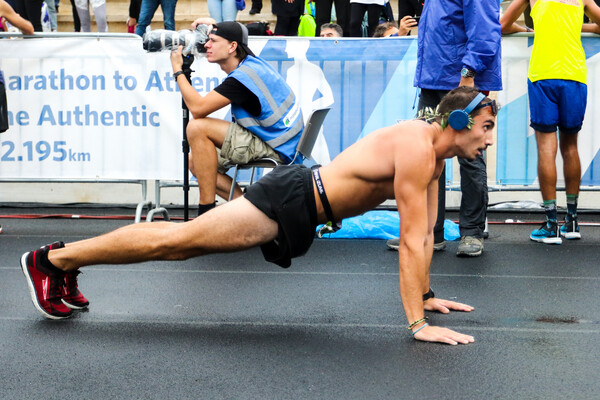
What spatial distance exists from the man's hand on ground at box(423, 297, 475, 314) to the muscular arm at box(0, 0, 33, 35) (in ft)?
14.1

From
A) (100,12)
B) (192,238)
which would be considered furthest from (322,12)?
(192,238)

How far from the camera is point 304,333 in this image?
156 inches

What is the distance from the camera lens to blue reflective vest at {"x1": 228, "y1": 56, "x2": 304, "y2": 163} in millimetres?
5918

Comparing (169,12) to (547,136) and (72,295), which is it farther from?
(72,295)

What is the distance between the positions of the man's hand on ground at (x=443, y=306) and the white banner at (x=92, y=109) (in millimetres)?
3435

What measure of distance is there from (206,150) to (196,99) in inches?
14.0

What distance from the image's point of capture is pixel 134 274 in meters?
5.36

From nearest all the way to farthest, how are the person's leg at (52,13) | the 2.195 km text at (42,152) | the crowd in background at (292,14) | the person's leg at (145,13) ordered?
the 2.195 km text at (42,152)
the crowd in background at (292,14)
the person's leg at (145,13)
the person's leg at (52,13)

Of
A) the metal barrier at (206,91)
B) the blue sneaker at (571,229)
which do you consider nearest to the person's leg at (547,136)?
the blue sneaker at (571,229)

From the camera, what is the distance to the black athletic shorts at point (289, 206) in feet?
12.8

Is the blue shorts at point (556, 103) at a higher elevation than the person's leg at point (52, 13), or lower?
lower

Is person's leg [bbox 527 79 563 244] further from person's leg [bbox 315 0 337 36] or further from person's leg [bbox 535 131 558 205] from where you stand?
person's leg [bbox 315 0 337 36]

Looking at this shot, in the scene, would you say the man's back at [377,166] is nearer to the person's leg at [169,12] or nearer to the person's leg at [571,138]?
the person's leg at [571,138]

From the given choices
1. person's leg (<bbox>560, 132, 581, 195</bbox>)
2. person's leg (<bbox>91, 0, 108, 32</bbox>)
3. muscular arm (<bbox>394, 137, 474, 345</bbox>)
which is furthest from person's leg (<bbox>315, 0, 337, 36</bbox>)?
muscular arm (<bbox>394, 137, 474, 345</bbox>)
